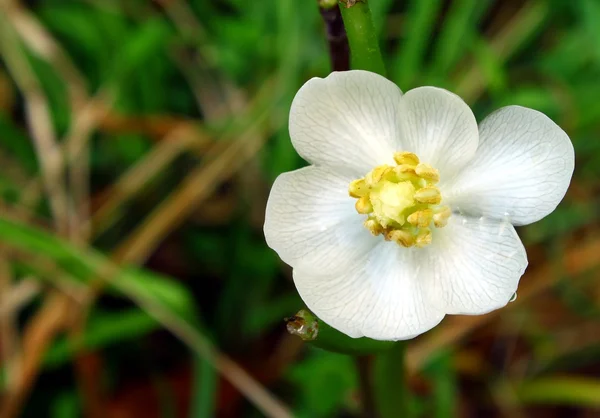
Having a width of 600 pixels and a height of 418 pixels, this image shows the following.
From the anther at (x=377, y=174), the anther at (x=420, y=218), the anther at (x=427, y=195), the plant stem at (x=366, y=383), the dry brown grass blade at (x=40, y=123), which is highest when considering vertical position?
the dry brown grass blade at (x=40, y=123)

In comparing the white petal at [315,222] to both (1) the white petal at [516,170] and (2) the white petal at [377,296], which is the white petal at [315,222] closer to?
(2) the white petal at [377,296]

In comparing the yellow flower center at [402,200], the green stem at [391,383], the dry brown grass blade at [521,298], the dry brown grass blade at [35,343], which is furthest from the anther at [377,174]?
the dry brown grass blade at [35,343]

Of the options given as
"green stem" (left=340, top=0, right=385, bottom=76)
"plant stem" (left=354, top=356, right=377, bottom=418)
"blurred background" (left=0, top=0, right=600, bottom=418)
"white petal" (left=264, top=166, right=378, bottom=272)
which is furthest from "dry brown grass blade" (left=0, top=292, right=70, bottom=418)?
"green stem" (left=340, top=0, right=385, bottom=76)

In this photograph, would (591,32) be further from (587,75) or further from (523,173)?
(523,173)

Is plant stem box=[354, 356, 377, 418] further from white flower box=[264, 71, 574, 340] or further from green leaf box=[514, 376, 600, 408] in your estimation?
green leaf box=[514, 376, 600, 408]

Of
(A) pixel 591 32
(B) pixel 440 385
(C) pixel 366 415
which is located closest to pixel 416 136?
(C) pixel 366 415
